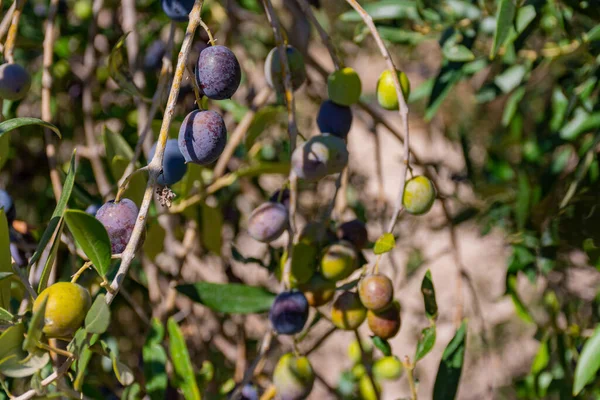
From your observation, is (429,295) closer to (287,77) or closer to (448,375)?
(448,375)

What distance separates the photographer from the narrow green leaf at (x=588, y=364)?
30.4 inches

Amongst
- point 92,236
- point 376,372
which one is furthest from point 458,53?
point 92,236

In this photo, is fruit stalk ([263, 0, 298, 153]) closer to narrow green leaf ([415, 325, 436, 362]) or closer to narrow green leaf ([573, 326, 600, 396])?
narrow green leaf ([415, 325, 436, 362])

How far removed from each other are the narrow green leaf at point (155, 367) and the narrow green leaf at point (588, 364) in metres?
0.51

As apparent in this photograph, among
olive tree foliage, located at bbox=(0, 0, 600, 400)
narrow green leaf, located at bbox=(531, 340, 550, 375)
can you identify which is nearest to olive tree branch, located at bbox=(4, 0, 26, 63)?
olive tree foliage, located at bbox=(0, 0, 600, 400)

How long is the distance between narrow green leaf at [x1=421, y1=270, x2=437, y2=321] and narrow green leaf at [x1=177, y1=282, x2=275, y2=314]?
23 cm

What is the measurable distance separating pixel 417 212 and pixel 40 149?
Answer: 1.17 metres

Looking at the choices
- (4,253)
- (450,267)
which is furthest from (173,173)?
(450,267)

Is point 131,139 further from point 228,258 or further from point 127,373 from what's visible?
point 127,373

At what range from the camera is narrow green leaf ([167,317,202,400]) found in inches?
31.8

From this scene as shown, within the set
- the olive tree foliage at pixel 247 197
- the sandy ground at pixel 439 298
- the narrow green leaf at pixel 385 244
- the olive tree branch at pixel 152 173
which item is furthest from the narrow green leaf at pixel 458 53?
the sandy ground at pixel 439 298

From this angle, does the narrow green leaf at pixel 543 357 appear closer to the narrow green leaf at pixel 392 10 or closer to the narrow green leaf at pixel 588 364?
the narrow green leaf at pixel 588 364

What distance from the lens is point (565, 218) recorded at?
105 centimetres

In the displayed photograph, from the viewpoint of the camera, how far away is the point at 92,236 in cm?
52
